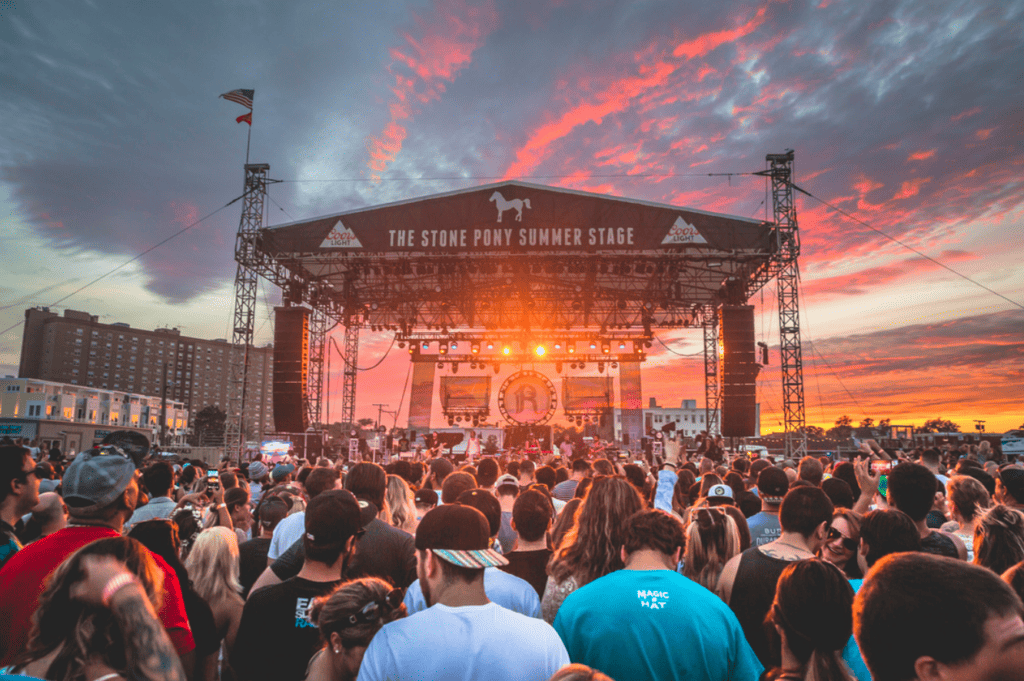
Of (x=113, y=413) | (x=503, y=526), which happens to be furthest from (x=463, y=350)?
(x=113, y=413)

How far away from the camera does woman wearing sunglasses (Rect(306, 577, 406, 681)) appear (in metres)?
1.96

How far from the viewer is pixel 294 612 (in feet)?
8.57

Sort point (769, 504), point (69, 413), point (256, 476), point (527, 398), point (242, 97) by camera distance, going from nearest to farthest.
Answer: point (769, 504)
point (256, 476)
point (242, 97)
point (527, 398)
point (69, 413)

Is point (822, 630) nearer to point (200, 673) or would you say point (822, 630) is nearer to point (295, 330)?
point (200, 673)

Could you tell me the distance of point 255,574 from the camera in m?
4.22

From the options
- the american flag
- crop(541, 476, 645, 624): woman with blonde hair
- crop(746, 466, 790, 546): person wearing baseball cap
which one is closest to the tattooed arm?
crop(541, 476, 645, 624): woman with blonde hair

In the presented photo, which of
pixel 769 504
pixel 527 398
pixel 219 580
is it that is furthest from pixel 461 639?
pixel 527 398

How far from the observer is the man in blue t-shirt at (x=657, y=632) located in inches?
91.2

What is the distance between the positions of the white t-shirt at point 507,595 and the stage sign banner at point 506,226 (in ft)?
52.2

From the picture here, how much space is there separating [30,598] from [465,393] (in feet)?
103

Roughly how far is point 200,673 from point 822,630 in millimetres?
2778

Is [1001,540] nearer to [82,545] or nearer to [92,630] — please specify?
[92,630]

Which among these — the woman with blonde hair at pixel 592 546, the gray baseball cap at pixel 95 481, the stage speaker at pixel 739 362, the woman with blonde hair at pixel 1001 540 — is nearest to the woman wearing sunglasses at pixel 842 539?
the woman with blonde hair at pixel 1001 540

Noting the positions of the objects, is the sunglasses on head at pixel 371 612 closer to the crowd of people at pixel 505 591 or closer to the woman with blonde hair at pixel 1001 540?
the crowd of people at pixel 505 591
